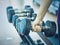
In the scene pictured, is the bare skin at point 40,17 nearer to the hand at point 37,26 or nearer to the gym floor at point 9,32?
the hand at point 37,26

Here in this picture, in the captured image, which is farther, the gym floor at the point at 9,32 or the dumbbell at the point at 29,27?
the gym floor at the point at 9,32

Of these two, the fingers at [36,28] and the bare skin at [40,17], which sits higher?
the bare skin at [40,17]

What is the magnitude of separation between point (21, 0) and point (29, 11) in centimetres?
40

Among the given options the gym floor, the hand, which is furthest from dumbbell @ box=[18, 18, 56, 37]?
the gym floor

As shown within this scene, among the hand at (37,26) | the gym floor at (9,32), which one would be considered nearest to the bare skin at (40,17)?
the hand at (37,26)

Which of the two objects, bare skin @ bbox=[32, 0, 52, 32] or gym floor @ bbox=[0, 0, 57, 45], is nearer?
bare skin @ bbox=[32, 0, 52, 32]

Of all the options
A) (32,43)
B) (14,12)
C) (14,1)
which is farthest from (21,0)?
(32,43)

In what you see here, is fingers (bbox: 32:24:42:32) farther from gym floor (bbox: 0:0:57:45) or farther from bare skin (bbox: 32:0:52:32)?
gym floor (bbox: 0:0:57:45)

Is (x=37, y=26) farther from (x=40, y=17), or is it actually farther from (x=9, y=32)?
(x=9, y=32)

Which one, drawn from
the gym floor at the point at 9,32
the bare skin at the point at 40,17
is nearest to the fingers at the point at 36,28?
the bare skin at the point at 40,17

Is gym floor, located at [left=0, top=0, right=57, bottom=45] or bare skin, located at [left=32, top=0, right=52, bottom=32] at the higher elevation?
bare skin, located at [left=32, top=0, right=52, bottom=32]

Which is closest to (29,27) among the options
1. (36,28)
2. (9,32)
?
(36,28)

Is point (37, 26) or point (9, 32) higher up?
point (37, 26)

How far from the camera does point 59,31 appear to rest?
43.0 inches
